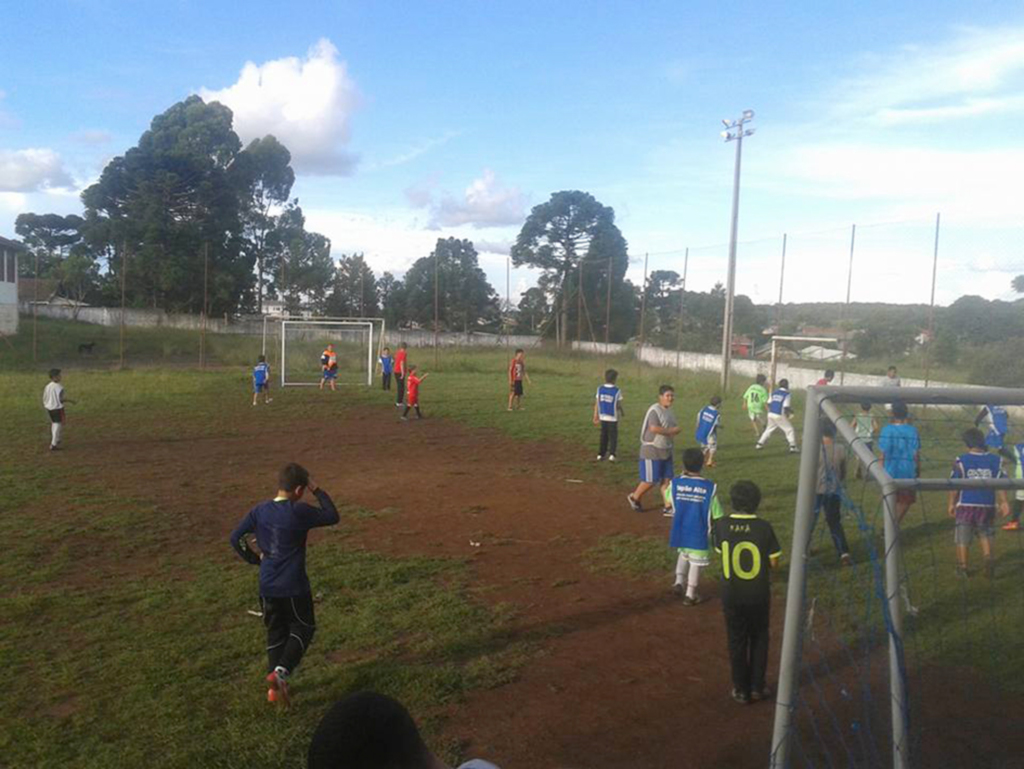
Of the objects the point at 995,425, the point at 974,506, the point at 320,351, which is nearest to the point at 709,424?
the point at 995,425

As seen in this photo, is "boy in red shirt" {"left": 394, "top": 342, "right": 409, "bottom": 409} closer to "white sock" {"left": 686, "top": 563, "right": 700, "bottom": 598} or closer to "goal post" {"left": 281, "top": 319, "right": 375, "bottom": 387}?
"goal post" {"left": 281, "top": 319, "right": 375, "bottom": 387}

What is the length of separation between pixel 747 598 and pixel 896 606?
6.45 feet

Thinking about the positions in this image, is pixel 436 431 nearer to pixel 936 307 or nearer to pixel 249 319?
pixel 936 307

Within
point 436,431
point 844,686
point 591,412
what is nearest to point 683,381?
point 591,412

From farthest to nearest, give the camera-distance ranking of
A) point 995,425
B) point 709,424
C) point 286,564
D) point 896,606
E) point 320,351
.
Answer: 1. point 320,351
2. point 709,424
3. point 995,425
4. point 286,564
5. point 896,606

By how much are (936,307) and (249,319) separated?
34450 millimetres

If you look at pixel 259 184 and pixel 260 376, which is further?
pixel 259 184

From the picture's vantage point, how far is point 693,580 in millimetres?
6984

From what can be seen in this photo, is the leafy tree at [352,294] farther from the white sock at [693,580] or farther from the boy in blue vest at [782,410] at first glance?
the white sock at [693,580]

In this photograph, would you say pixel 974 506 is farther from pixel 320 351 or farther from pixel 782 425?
pixel 320 351

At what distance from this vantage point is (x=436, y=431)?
17.8 meters

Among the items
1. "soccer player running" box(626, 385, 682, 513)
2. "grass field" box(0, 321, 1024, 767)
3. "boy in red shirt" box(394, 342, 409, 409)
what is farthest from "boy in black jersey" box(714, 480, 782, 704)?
"boy in red shirt" box(394, 342, 409, 409)

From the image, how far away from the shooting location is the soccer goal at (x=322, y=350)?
93.6 feet

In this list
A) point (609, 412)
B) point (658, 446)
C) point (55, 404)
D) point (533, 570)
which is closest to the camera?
point (533, 570)
